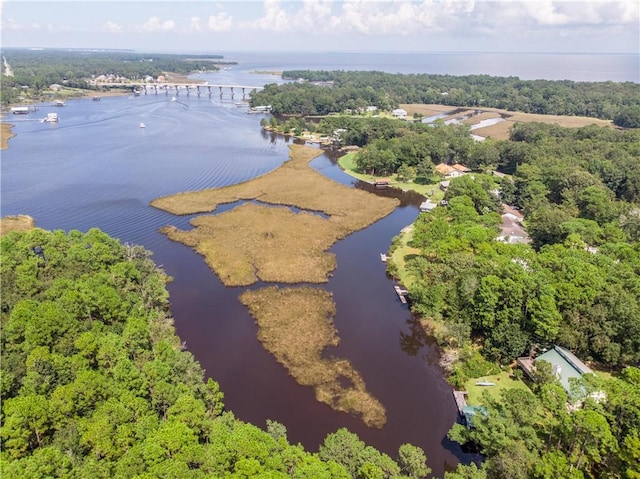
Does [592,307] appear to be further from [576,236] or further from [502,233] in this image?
[502,233]

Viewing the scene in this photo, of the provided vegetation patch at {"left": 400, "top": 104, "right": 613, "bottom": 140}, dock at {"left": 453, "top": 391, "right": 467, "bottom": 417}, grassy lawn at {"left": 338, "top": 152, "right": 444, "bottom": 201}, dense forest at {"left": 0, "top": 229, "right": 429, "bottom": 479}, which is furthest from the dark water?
vegetation patch at {"left": 400, "top": 104, "right": 613, "bottom": 140}

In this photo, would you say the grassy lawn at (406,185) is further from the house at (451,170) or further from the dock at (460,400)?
the dock at (460,400)

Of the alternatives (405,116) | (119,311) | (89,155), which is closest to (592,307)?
(119,311)

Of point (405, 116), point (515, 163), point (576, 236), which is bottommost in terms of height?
point (576, 236)

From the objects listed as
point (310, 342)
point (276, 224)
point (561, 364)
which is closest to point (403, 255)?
point (276, 224)

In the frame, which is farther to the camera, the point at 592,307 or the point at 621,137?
the point at 621,137

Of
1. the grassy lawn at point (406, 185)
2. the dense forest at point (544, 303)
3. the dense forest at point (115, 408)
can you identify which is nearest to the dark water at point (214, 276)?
the dense forest at point (544, 303)

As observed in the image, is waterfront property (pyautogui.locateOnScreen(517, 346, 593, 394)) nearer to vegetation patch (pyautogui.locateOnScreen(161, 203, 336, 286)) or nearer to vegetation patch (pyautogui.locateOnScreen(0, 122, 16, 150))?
vegetation patch (pyautogui.locateOnScreen(161, 203, 336, 286))
